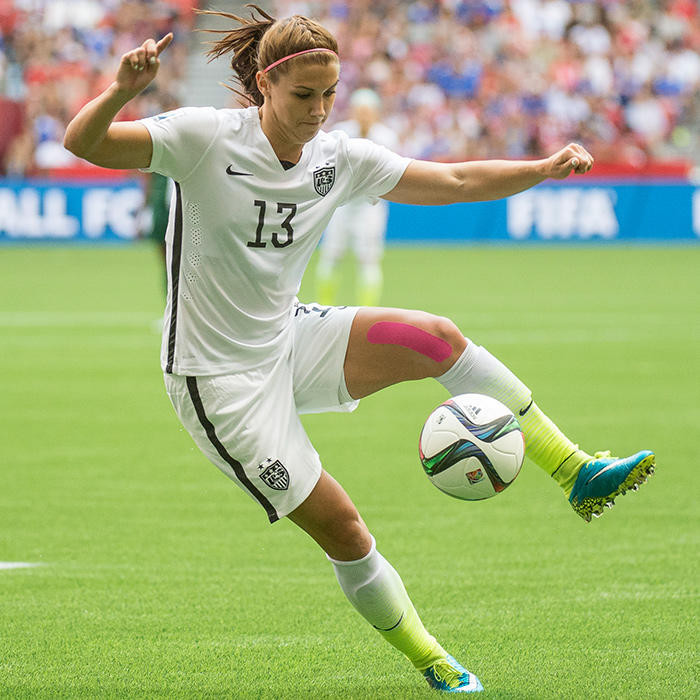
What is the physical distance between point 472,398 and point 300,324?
697 millimetres

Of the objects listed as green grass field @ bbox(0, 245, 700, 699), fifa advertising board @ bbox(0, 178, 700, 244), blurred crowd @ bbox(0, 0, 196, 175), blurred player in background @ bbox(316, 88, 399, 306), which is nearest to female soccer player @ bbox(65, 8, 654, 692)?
green grass field @ bbox(0, 245, 700, 699)

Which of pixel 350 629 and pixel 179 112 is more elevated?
pixel 179 112

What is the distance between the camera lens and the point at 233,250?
→ 14.9 feet

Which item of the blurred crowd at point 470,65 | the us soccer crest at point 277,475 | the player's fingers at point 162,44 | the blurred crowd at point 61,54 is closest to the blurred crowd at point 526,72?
the blurred crowd at point 470,65

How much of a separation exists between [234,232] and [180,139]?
1.24 ft

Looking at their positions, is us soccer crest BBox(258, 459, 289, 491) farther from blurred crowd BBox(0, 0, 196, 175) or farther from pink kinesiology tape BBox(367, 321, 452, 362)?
blurred crowd BBox(0, 0, 196, 175)

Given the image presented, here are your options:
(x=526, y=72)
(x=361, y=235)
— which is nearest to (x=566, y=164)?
(x=361, y=235)

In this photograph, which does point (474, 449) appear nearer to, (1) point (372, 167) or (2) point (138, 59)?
(1) point (372, 167)

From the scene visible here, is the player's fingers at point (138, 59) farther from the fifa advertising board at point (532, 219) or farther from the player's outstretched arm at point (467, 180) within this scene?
the fifa advertising board at point (532, 219)

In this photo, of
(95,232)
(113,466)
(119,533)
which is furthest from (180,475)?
(95,232)

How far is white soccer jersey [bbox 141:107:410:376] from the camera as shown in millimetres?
4426

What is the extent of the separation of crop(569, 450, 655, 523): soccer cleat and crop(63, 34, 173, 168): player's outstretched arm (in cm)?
201

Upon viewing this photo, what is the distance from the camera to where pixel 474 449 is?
4617 mm

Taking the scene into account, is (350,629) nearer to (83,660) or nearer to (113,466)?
(83,660)
